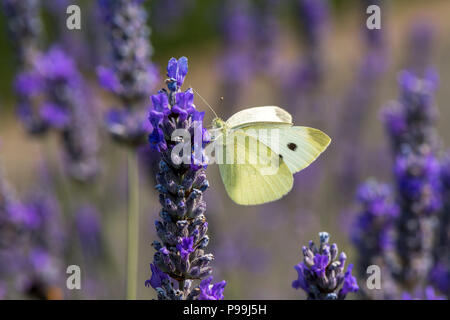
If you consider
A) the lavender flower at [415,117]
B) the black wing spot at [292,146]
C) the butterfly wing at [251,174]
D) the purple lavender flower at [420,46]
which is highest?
the purple lavender flower at [420,46]

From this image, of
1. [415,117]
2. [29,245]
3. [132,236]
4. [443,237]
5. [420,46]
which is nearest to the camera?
[132,236]

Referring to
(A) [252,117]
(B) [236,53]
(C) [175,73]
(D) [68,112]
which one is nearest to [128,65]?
(A) [252,117]

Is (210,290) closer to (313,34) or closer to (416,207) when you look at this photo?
(416,207)

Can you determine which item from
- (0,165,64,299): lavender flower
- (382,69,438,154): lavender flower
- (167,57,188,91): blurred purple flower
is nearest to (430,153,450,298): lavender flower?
(382,69,438,154): lavender flower

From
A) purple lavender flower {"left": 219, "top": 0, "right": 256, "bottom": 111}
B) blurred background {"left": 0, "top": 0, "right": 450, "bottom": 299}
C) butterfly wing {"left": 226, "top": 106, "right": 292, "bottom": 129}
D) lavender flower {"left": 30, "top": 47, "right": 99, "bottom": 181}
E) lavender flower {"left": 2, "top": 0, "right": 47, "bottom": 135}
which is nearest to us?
butterfly wing {"left": 226, "top": 106, "right": 292, "bottom": 129}

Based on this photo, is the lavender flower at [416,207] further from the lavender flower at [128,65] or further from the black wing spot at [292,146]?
the lavender flower at [128,65]

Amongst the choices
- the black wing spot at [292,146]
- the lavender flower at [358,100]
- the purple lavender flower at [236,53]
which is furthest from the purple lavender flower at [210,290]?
the purple lavender flower at [236,53]

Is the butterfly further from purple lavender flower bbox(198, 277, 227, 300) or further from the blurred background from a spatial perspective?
the blurred background
